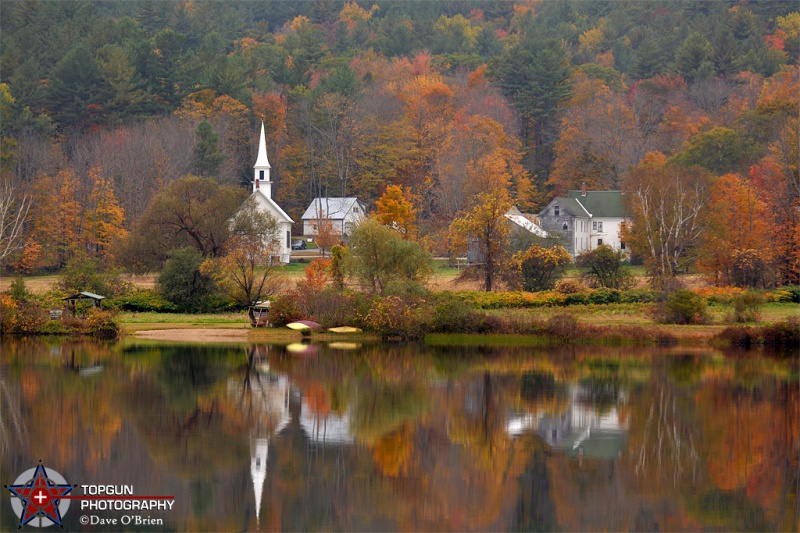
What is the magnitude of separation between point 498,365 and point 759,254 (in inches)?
986

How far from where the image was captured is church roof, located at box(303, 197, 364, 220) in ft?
279

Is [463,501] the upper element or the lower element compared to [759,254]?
lower

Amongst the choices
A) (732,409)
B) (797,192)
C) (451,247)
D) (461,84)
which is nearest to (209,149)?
(451,247)

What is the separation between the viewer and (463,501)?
19875 millimetres

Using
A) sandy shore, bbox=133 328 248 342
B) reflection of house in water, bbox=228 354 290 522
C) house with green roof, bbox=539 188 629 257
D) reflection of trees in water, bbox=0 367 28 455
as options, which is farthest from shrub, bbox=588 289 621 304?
house with green roof, bbox=539 188 629 257

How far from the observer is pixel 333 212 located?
8469 centimetres

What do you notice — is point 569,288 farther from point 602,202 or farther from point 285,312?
point 602,202

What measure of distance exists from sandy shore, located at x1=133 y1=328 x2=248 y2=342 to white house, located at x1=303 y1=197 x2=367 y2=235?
129 ft

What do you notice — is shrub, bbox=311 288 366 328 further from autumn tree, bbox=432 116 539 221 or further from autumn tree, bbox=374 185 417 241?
autumn tree, bbox=432 116 539 221

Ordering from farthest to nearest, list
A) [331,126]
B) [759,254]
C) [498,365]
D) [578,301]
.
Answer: [331,126] < [759,254] < [578,301] < [498,365]

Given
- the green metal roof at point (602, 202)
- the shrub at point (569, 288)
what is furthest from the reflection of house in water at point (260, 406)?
the green metal roof at point (602, 202)

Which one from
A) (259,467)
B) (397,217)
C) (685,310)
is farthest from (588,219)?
(259,467)

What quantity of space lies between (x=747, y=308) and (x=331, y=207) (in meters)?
47.6

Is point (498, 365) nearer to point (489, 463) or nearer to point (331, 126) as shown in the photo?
point (489, 463)
